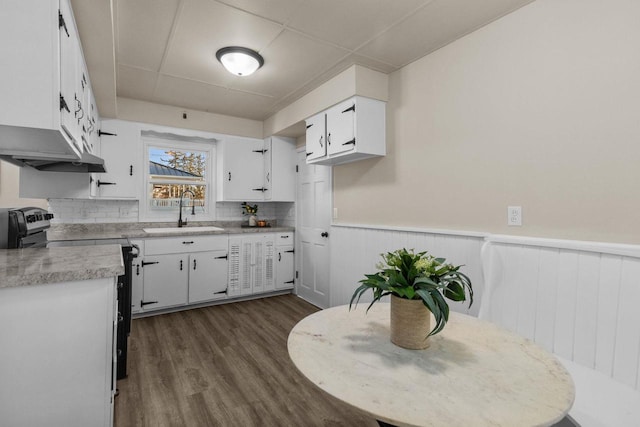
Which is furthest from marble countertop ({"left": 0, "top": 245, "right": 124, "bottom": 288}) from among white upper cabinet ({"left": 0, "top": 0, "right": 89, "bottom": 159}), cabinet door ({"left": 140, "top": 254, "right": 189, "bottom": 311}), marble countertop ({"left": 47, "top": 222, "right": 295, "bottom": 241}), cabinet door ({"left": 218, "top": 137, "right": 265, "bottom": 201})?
cabinet door ({"left": 218, "top": 137, "right": 265, "bottom": 201})

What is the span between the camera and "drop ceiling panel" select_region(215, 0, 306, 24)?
1972mm

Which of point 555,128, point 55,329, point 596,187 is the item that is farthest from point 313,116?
point 55,329

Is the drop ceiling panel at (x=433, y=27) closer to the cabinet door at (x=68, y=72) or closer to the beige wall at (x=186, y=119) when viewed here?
the cabinet door at (x=68, y=72)

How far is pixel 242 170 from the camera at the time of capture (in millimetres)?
4297

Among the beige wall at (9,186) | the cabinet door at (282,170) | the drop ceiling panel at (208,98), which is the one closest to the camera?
the beige wall at (9,186)

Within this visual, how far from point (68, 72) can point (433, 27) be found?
2232mm

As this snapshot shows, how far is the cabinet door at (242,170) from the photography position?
4203mm

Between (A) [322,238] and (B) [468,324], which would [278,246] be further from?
(B) [468,324]

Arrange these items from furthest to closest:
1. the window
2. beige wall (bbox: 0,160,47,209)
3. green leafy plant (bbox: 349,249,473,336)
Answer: the window → beige wall (bbox: 0,160,47,209) → green leafy plant (bbox: 349,249,473,336)

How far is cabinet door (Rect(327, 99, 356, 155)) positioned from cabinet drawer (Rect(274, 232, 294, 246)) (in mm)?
1607

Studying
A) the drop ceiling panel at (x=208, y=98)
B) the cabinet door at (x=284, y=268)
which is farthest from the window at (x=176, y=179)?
the cabinet door at (x=284, y=268)

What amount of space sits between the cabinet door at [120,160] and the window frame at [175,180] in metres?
0.31

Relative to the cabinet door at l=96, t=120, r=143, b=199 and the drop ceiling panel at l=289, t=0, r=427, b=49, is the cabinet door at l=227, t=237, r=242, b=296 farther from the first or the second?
the drop ceiling panel at l=289, t=0, r=427, b=49

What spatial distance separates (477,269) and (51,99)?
250 centimetres
